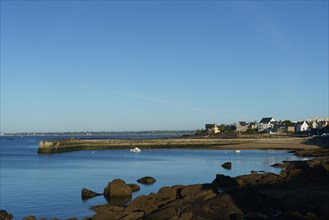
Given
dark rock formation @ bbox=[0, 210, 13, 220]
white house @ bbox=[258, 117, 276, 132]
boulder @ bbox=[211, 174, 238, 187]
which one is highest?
white house @ bbox=[258, 117, 276, 132]

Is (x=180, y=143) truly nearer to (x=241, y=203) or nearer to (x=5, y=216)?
(x=5, y=216)

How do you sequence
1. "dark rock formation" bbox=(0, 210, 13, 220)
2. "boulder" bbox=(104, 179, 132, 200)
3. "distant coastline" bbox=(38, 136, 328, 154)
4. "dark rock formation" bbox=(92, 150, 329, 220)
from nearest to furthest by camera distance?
"dark rock formation" bbox=(92, 150, 329, 220) < "dark rock formation" bbox=(0, 210, 13, 220) < "boulder" bbox=(104, 179, 132, 200) < "distant coastline" bbox=(38, 136, 328, 154)

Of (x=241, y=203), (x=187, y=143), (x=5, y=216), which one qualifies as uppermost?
(x=187, y=143)

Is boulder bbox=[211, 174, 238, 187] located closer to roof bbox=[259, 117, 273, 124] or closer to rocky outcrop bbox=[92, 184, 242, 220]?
rocky outcrop bbox=[92, 184, 242, 220]

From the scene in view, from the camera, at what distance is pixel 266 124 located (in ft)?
616

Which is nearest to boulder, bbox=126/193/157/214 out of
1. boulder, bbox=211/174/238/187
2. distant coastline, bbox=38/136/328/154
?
boulder, bbox=211/174/238/187

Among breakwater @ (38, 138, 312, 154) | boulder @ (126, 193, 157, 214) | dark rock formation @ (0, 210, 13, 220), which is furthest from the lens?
breakwater @ (38, 138, 312, 154)

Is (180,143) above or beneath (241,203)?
above

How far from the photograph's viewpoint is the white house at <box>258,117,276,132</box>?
596 ft

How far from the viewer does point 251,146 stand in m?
99.1

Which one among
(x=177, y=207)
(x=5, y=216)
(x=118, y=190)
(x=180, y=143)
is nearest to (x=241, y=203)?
(x=177, y=207)

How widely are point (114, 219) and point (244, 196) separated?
641cm

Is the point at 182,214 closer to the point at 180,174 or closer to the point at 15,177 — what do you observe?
the point at 180,174

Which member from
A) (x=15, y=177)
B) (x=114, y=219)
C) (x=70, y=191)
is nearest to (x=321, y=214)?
(x=114, y=219)
